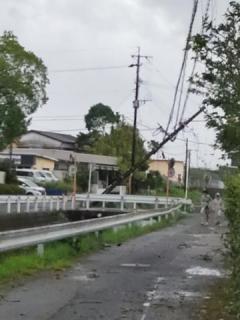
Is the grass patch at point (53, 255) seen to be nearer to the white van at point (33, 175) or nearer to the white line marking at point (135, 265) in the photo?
the white line marking at point (135, 265)

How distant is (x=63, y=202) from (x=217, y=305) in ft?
103

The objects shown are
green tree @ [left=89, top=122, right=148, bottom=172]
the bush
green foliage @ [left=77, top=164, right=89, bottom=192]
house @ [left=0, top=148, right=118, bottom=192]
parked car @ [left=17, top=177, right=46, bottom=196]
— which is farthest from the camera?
green tree @ [left=89, top=122, right=148, bottom=172]

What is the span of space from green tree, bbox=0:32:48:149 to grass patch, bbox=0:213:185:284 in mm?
31234

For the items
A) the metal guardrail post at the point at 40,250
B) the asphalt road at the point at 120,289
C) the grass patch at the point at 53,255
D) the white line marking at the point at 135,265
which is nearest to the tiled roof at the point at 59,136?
the grass patch at the point at 53,255

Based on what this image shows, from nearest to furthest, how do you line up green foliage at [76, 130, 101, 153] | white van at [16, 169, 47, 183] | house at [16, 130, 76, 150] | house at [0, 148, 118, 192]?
white van at [16, 169, 47, 183] < house at [0, 148, 118, 192] < green foliage at [76, 130, 101, 153] < house at [16, 130, 76, 150]

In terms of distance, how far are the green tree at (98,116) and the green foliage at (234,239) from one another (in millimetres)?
97652

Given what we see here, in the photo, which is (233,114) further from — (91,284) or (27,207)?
(27,207)

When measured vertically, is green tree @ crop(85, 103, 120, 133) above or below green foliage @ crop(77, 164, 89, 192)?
above

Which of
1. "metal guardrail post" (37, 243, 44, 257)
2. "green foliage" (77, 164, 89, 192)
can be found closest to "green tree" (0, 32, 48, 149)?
"green foliage" (77, 164, 89, 192)

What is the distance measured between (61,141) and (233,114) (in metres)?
100

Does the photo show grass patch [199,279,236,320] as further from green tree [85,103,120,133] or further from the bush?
green tree [85,103,120,133]

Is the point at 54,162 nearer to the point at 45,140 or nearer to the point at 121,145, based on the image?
the point at 121,145

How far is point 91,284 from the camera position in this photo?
11.9 m

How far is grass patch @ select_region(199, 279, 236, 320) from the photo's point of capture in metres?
9.16
